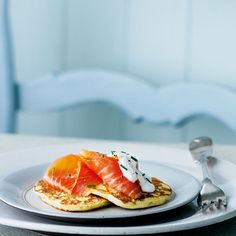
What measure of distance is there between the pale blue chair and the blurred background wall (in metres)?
0.20

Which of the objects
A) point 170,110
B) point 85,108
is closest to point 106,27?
point 85,108

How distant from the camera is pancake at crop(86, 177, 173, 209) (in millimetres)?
690

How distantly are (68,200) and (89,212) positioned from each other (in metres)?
0.03

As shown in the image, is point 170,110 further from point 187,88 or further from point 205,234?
point 205,234

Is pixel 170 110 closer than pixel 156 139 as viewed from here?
Yes

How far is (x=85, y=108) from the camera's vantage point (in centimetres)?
233

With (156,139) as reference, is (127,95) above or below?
above

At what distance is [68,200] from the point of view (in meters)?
0.70

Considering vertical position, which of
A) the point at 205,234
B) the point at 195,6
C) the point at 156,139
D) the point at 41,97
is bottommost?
the point at 156,139

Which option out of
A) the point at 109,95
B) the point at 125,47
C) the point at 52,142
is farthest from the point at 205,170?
the point at 125,47

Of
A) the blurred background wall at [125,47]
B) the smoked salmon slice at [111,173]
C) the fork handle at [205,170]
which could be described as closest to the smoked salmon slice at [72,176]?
the smoked salmon slice at [111,173]

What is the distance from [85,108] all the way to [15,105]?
29 cm

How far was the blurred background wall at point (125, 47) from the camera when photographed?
6.82 ft

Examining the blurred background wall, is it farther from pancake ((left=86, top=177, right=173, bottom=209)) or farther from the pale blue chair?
pancake ((left=86, top=177, right=173, bottom=209))
